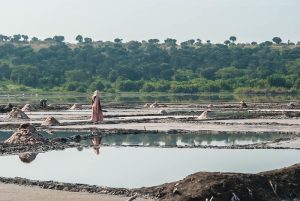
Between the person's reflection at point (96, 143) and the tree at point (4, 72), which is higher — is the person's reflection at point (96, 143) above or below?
below

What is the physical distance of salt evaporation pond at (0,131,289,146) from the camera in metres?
30.5

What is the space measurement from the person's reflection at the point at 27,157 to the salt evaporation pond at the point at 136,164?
0.70 feet

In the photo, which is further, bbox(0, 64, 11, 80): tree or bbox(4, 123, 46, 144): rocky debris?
bbox(0, 64, 11, 80): tree

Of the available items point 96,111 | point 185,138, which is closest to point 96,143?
point 185,138

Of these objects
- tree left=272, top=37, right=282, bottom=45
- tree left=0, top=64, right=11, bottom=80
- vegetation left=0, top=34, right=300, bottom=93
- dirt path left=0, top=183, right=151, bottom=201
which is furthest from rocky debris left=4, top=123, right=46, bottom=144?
tree left=272, top=37, right=282, bottom=45

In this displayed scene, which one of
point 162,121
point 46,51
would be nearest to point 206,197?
point 162,121

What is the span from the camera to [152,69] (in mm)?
135750

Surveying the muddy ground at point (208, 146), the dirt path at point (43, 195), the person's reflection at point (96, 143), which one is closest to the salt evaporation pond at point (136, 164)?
the person's reflection at point (96, 143)

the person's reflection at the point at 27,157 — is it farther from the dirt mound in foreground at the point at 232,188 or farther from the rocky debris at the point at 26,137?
the dirt mound in foreground at the point at 232,188

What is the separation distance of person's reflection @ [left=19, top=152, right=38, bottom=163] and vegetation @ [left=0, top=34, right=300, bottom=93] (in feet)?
282

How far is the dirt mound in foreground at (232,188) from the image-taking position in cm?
1468

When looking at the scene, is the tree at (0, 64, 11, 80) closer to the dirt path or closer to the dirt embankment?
the dirt path

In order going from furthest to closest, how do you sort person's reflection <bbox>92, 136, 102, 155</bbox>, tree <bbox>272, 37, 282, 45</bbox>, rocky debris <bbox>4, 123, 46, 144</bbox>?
tree <bbox>272, 37, 282, 45</bbox>, rocky debris <bbox>4, 123, 46, 144</bbox>, person's reflection <bbox>92, 136, 102, 155</bbox>

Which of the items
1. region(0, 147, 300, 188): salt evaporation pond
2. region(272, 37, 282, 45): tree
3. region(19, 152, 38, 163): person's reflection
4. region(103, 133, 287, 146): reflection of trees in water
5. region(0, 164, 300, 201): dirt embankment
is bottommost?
region(103, 133, 287, 146): reflection of trees in water
